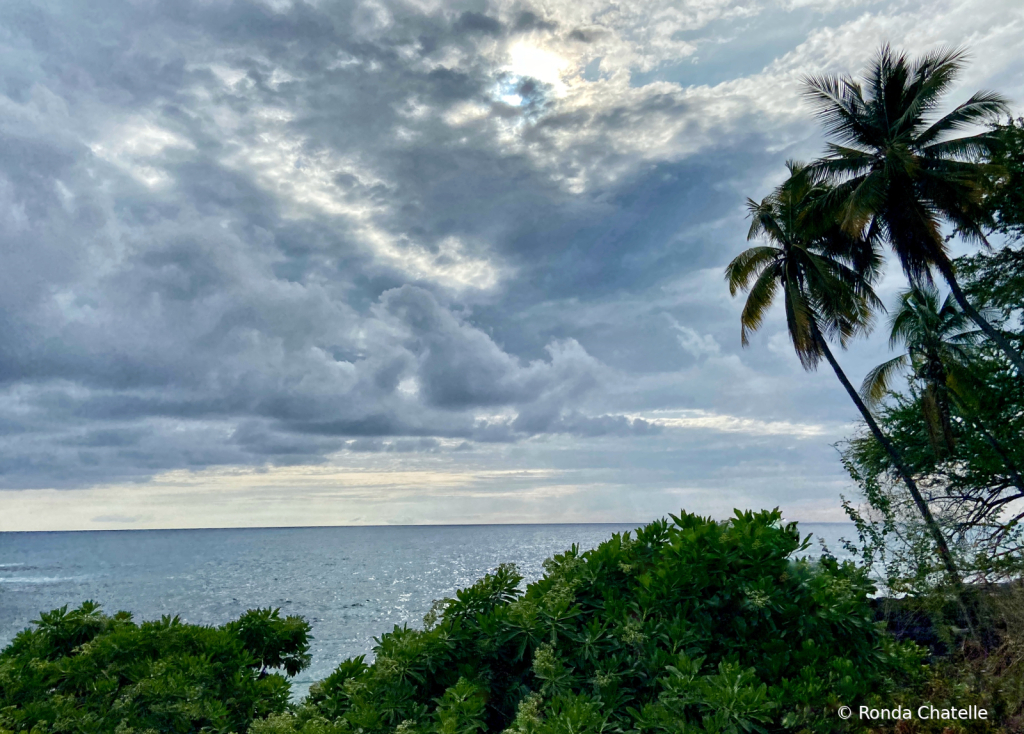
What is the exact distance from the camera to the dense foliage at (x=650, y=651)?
4121 millimetres

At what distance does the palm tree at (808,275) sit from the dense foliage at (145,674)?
20414 mm

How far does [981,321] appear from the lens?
19531 millimetres

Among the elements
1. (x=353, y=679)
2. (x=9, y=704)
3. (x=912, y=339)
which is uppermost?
(x=912, y=339)

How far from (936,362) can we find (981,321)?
179 cm

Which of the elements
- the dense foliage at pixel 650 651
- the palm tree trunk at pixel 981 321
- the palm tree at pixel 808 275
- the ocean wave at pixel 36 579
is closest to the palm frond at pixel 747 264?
the palm tree at pixel 808 275

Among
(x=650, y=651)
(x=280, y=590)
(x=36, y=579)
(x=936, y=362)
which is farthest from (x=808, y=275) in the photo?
(x=36, y=579)

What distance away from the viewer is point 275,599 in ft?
180

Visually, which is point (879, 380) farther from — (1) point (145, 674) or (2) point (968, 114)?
(1) point (145, 674)

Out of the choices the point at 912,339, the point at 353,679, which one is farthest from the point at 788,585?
the point at 912,339

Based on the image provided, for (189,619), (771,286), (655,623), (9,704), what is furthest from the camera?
(189,619)

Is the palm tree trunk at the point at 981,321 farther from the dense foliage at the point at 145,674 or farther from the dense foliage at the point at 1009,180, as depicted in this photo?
the dense foliage at the point at 145,674

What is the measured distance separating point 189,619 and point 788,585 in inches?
1888

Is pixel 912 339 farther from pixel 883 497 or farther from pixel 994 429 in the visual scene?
pixel 883 497

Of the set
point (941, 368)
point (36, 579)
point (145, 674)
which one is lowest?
point (36, 579)
